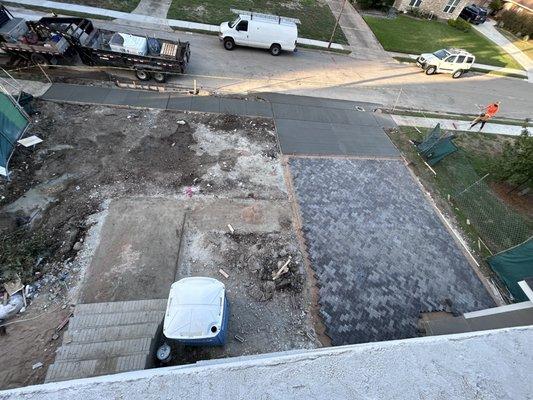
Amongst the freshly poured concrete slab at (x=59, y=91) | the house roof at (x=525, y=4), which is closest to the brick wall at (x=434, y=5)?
the house roof at (x=525, y=4)

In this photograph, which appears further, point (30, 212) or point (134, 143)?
point (134, 143)

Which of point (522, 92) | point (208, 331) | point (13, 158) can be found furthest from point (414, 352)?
point (522, 92)

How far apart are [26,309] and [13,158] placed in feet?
19.6

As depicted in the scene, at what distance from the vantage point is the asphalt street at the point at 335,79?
16719 millimetres

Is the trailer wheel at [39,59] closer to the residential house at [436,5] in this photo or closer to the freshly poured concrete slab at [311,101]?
the freshly poured concrete slab at [311,101]

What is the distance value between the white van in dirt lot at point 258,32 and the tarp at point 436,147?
1003 cm

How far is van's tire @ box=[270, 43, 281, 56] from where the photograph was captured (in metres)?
18.5

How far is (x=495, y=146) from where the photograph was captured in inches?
637

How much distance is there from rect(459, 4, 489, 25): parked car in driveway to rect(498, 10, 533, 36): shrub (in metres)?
1.94

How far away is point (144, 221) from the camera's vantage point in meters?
9.90

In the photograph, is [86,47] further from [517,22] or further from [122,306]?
[517,22]

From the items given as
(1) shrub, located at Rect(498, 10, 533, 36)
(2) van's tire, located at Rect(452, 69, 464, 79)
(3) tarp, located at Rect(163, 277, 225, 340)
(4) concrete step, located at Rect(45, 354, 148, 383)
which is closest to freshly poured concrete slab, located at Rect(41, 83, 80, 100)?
(3) tarp, located at Rect(163, 277, 225, 340)

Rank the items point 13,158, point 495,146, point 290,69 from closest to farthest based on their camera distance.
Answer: point 13,158 < point 495,146 < point 290,69

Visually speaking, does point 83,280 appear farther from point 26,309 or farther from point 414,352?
point 414,352
